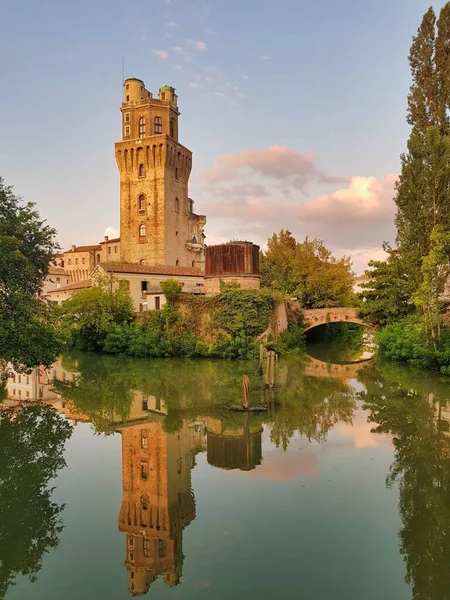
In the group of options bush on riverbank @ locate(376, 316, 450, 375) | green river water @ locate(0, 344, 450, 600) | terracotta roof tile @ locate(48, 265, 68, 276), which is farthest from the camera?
terracotta roof tile @ locate(48, 265, 68, 276)

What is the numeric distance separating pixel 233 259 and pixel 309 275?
524 inches

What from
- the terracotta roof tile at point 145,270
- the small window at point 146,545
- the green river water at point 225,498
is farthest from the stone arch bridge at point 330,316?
the small window at point 146,545

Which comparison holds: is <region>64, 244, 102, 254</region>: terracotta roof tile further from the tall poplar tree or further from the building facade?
the tall poplar tree

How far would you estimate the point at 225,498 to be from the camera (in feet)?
30.2

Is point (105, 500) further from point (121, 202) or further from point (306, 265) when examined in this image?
point (121, 202)

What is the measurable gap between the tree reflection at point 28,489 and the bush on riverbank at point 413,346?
1745 cm

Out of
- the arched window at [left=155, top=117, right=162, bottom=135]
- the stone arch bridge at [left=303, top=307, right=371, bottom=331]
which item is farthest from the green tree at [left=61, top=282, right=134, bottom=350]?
the arched window at [left=155, top=117, right=162, bottom=135]

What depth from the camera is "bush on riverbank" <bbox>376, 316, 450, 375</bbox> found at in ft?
73.8

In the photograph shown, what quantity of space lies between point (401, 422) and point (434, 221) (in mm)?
13855

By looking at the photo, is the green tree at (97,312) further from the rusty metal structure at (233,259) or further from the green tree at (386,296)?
the green tree at (386,296)

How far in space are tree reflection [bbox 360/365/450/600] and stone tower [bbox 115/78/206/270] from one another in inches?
1266

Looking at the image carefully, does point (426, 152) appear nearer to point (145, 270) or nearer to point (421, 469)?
point (421, 469)

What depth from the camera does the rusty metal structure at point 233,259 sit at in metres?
31.6

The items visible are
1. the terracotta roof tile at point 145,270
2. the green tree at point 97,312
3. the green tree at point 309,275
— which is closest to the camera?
the green tree at point 97,312
